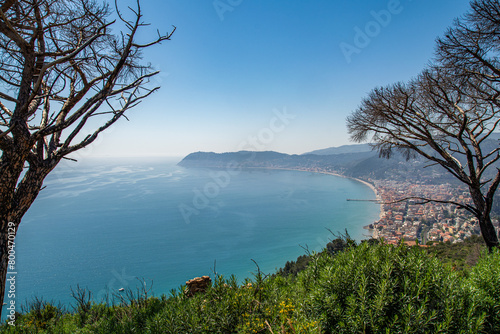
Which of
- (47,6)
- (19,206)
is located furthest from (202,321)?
→ (47,6)

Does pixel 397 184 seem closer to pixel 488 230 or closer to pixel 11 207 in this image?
pixel 488 230

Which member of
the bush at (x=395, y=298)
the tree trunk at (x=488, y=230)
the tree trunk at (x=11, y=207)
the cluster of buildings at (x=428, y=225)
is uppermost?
the tree trunk at (x=11, y=207)

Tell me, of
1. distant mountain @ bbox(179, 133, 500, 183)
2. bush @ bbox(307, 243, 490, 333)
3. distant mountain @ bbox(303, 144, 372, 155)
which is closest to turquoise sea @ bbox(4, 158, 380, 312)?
bush @ bbox(307, 243, 490, 333)

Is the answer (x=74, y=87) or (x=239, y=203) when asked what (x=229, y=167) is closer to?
(x=239, y=203)

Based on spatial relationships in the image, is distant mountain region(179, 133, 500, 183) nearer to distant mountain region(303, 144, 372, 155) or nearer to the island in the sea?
the island in the sea

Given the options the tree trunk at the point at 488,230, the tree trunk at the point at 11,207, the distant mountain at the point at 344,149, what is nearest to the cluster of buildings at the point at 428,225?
the tree trunk at the point at 488,230

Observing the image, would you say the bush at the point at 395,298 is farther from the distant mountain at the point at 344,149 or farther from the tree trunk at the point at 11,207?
the distant mountain at the point at 344,149
